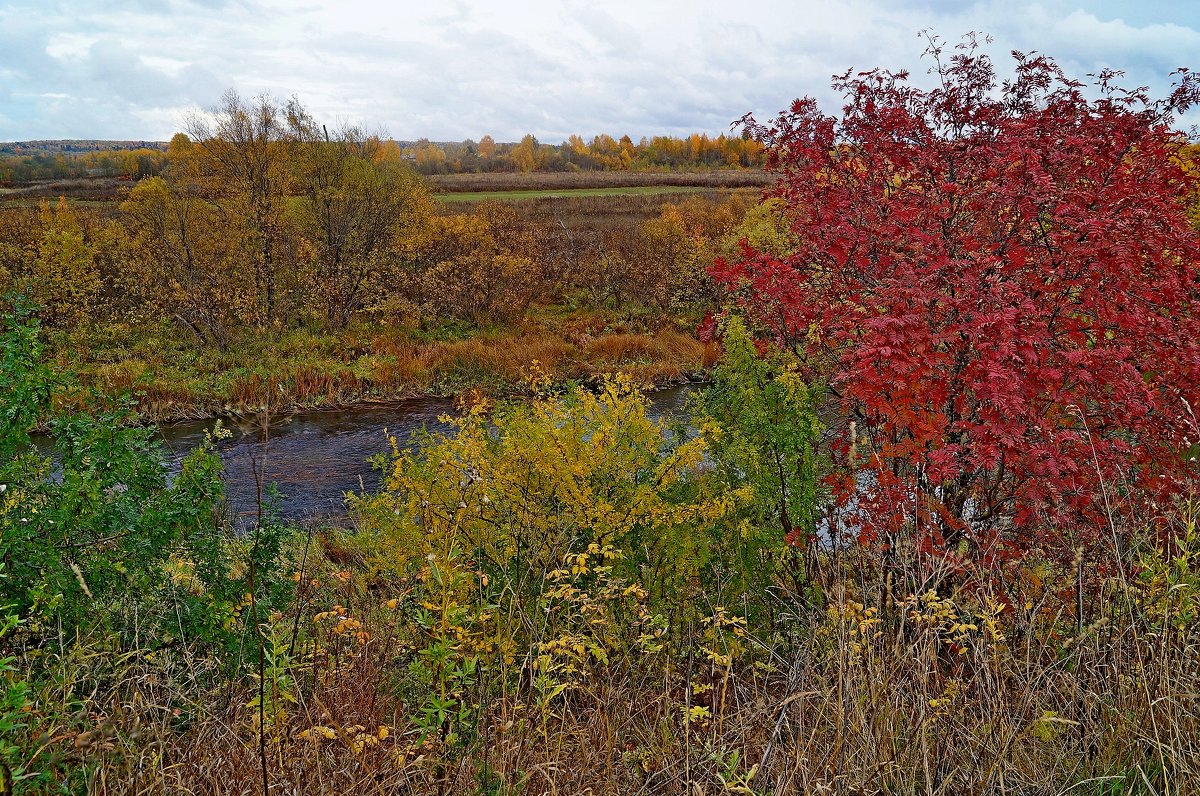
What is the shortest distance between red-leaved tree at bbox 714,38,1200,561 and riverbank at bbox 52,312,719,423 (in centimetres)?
1083

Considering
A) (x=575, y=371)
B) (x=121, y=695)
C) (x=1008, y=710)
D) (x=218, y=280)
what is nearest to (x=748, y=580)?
(x=1008, y=710)

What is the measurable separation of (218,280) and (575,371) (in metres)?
9.19

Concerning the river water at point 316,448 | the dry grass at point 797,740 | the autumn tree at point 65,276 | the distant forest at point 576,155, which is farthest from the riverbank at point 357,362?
the distant forest at point 576,155

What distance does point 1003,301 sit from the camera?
3.52 metres

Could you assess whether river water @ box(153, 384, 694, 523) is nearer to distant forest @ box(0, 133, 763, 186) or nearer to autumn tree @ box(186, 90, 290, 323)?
autumn tree @ box(186, 90, 290, 323)

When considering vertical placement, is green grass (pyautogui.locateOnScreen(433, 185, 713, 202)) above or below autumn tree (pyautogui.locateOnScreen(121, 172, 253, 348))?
above

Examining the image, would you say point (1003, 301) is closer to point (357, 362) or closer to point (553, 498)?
point (553, 498)

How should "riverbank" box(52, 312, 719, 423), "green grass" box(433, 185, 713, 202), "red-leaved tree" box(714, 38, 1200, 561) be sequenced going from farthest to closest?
"green grass" box(433, 185, 713, 202)
"riverbank" box(52, 312, 719, 423)
"red-leaved tree" box(714, 38, 1200, 561)

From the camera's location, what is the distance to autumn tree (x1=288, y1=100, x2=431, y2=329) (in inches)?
792

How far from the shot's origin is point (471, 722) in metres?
2.65

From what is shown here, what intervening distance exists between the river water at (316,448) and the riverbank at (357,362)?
635mm

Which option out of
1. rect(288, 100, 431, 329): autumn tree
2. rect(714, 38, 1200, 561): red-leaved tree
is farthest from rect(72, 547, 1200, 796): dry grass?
rect(288, 100, 431, 329): autumn tree

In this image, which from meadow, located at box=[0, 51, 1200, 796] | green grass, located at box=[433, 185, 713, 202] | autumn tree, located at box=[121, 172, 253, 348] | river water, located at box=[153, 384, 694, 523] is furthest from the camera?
green grass, located at box=[433, 185, 713, 202]

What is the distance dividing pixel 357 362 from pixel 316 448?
15.8ft
